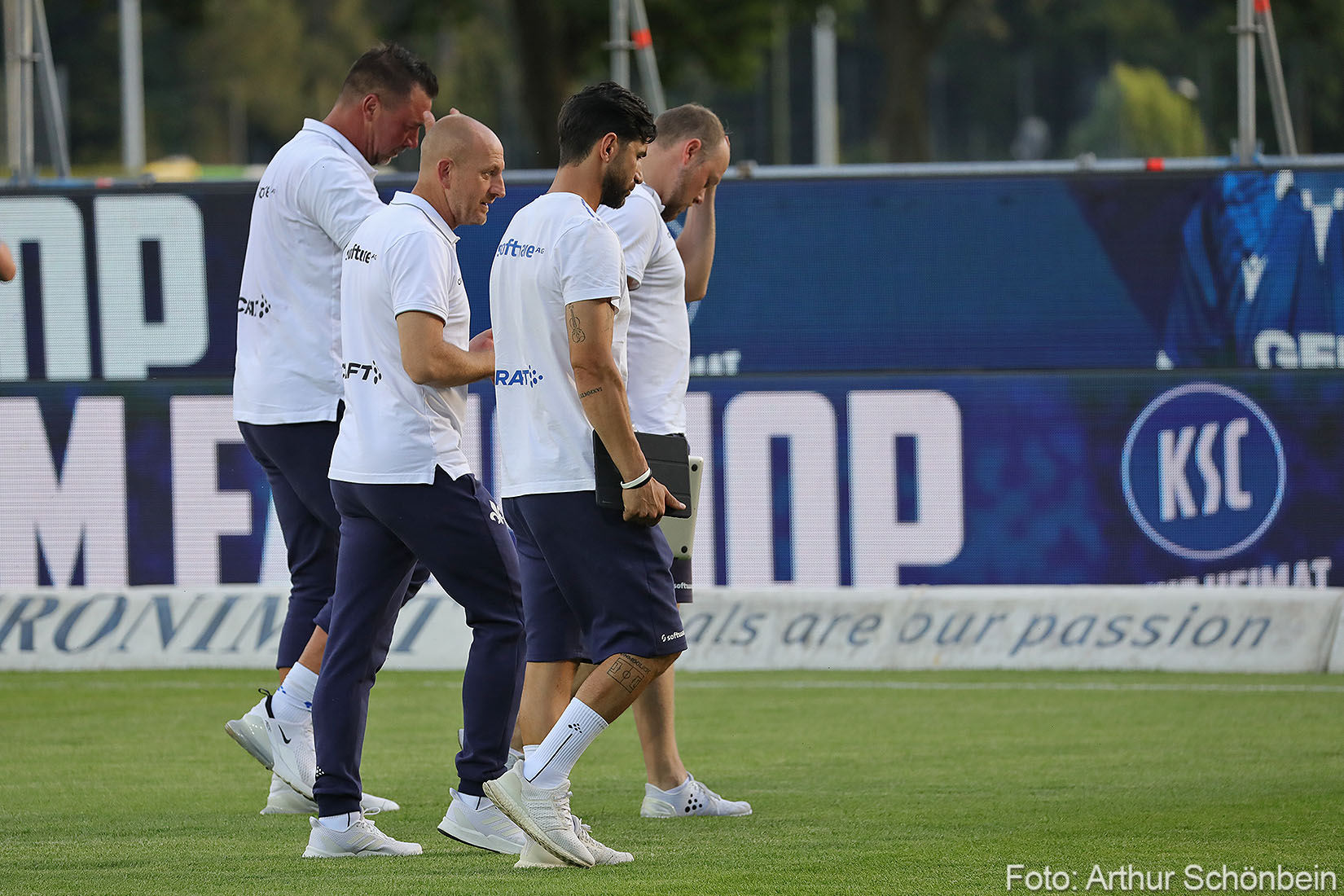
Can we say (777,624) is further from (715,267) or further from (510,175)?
(510,175)

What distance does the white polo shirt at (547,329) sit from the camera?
504cm

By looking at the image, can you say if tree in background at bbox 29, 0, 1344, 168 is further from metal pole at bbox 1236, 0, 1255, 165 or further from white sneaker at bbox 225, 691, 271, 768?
white sneaker at bbox 225, 691, 271, 768

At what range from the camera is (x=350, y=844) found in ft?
17.4

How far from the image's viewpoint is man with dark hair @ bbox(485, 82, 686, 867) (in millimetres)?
5023

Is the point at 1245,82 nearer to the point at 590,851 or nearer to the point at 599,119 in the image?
the point at 599,119

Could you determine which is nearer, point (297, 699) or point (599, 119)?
point (599, 119)

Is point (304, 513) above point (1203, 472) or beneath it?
above

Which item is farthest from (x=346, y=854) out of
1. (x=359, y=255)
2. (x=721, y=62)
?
(x=721, y=62)

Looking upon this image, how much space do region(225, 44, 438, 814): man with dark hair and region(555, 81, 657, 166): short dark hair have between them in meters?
1.02

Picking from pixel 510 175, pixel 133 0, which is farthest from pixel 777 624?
pixel 133 0

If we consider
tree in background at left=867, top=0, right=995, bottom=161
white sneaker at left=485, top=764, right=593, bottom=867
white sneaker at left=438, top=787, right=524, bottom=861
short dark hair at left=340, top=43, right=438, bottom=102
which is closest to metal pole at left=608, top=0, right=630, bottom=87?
short dark hair at left=340, top=43, right=438, bottom=102

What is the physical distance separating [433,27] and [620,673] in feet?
98.2

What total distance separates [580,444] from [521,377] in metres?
0.25

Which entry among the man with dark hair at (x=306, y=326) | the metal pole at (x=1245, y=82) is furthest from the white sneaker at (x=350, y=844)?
the metal pole at (x=1245, y=82)
